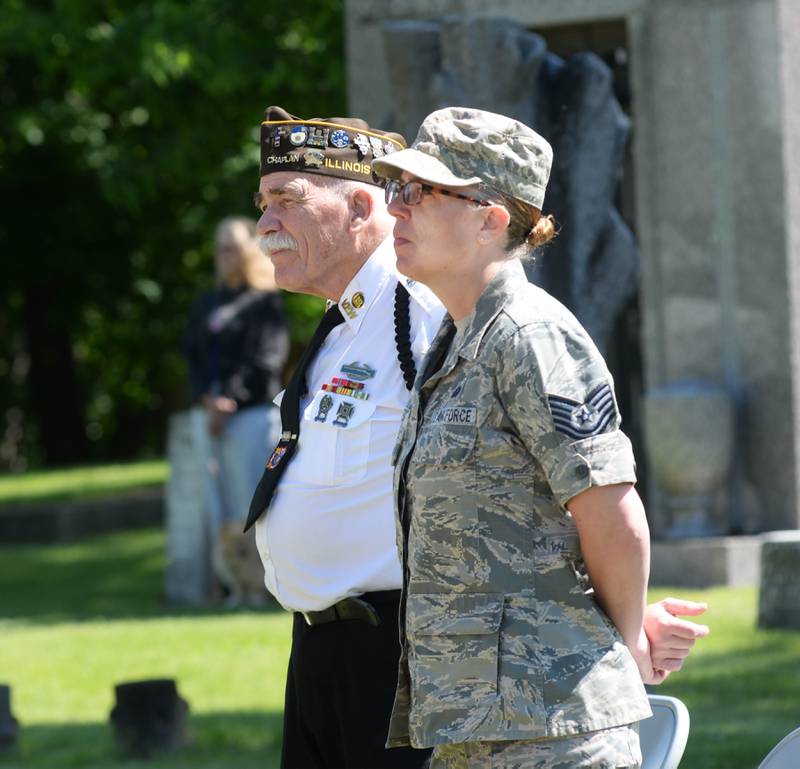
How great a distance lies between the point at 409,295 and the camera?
4.00 m

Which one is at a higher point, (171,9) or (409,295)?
(171,9)

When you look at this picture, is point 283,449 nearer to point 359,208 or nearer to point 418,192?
point 359,208

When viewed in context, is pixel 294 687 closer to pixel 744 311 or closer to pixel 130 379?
pixel 744 311

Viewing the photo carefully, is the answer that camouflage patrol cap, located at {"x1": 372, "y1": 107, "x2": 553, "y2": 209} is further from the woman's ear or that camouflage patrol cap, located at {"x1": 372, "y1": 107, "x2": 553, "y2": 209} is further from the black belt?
the black belt

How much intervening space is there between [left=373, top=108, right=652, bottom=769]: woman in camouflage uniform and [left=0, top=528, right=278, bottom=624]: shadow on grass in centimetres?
747

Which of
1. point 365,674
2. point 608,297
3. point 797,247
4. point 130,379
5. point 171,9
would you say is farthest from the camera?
point 130,379

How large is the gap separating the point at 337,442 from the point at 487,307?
35.3 inches

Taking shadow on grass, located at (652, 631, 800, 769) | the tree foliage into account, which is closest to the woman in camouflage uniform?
shadow on grass, located at (652, 631, 800, 769)

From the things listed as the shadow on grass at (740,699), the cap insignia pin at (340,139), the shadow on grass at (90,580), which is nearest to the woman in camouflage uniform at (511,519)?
the cap insignia pin at (340,139)

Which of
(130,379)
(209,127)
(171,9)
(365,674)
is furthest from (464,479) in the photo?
(130,379)

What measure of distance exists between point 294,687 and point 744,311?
692cm

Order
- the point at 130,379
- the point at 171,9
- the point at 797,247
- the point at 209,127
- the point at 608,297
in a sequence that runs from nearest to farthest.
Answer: the point at 608,297
the point at 797,247
the point at 171,9
the point at 209,127
the point at 130,379

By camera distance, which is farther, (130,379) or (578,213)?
(130,379)

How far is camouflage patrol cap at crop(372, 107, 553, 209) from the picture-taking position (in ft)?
10.2
